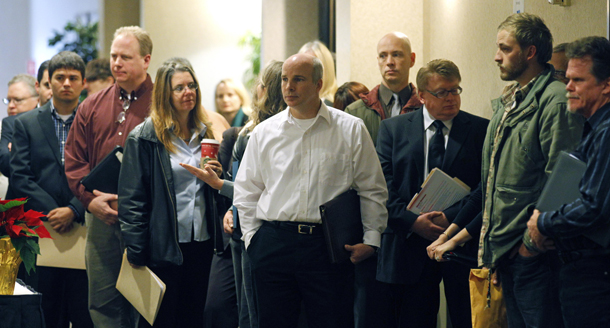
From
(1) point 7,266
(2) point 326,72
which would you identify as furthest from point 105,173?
(2) point 326,72

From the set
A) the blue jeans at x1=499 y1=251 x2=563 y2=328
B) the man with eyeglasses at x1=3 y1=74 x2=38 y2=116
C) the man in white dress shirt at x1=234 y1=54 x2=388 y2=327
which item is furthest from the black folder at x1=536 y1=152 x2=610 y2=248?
the man with eyeglasses at x1=3 y1=74 x2=38 y2=116

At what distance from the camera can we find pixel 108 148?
3.70 metres

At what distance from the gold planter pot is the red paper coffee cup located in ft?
3.33

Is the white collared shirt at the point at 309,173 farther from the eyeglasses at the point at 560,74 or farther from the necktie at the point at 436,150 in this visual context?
the eyeglasses at the point at 560,74

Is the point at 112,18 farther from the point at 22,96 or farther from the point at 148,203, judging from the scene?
the point at 148,203

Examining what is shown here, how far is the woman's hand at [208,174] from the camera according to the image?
326 centimetres

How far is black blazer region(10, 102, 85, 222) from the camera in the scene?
13.2 ft

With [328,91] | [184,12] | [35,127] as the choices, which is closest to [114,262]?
[35,127]

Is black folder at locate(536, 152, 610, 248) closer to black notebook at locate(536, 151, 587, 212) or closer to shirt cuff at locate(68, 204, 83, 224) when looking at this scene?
black notebook at locate(536, 151, 587, 212)

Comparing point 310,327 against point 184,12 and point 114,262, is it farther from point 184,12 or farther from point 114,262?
point 184,12

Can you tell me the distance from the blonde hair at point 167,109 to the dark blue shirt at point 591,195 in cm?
195

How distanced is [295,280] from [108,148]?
1.53m

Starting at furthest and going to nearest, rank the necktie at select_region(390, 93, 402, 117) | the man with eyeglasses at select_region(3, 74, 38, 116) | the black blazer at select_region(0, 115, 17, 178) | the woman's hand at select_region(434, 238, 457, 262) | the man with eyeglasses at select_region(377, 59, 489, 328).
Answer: the man with eyeglasses at select_region(3, 74, 38, 116), the black blazer at select_region(0, 115, 17, 178), the necktie at select_region(390, 93, 402, 117), the man with eyeglasses at select_region(377, 59, 489, 328), the woman's hand at select_region(434, 238, 457, 262)

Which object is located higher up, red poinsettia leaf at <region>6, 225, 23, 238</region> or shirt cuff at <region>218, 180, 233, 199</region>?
shirt cuff at <region>218, 180, 233, 199</region>
